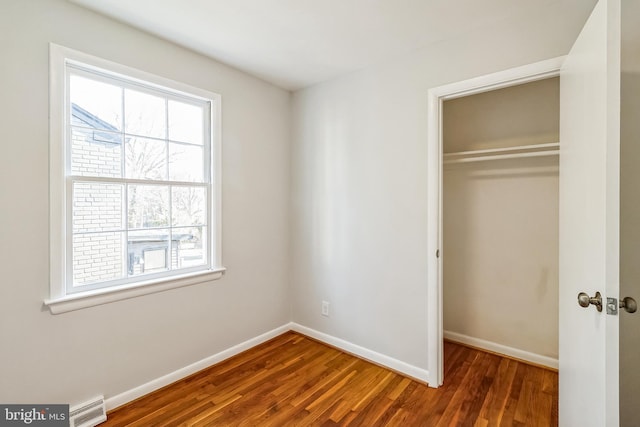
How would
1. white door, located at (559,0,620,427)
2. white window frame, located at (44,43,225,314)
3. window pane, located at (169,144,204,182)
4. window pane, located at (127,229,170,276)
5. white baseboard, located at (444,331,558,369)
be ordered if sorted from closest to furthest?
white door, located at (559,0,620,427) → white window frame, located at (44,43,225,314) → window pane, located at (127,229,170,276) → window pane, located at (169,144,204,182) → white baseboard, located at (444,331,558,369)

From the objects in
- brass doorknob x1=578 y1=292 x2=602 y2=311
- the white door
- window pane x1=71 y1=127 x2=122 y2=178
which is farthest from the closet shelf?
window pane x1=71 y1=127 x2=122 y2=178

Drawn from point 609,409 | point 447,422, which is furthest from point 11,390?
point 609,409

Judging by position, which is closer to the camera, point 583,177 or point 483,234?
point 583,177

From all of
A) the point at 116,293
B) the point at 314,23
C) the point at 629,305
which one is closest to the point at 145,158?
the point at 116,293

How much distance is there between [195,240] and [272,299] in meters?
1.00

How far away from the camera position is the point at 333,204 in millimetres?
2754

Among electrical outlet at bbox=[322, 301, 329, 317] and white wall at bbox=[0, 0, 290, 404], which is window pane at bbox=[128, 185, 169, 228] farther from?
electrical outlet at bbox=[322, 301, 329, 317]

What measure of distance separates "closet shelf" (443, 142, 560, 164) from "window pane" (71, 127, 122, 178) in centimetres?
261

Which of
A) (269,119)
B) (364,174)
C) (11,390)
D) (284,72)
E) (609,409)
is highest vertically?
(284,72)

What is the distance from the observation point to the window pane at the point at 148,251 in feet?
6.63

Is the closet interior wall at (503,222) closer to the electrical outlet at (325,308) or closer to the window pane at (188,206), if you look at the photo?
the electrical outlet at (325,308)

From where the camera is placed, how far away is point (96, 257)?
73.2 inches

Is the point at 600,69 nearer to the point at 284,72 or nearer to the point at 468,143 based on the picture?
the point at 468,143

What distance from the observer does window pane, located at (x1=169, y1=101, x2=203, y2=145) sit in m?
→ 2.24
